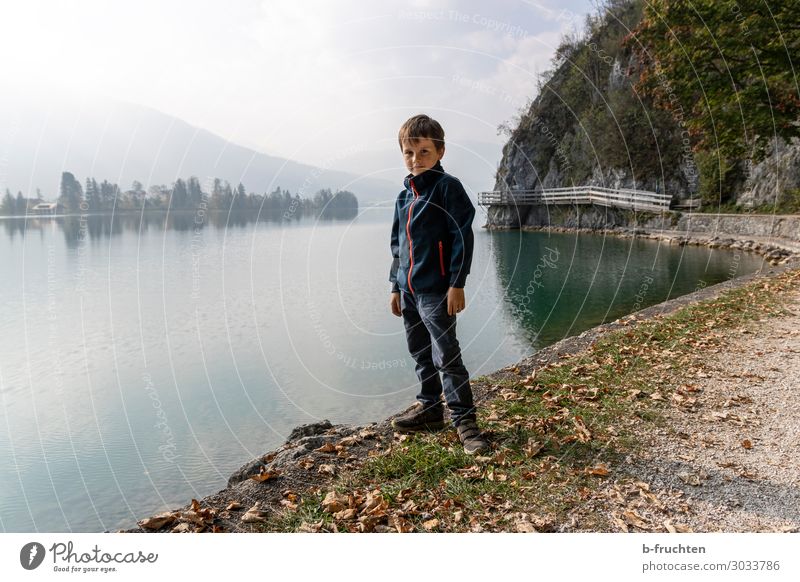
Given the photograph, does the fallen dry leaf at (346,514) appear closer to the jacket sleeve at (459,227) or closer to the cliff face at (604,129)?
the jacket sleeve at (459,227)

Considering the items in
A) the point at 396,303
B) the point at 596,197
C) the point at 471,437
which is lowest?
the point at 471,437

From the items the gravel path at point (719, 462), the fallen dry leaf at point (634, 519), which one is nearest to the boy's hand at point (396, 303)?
the gravel path at point (719, 462)

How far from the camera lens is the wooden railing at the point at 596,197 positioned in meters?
39.9

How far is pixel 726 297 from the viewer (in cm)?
1049

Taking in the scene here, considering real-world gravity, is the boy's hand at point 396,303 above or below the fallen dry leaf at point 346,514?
above

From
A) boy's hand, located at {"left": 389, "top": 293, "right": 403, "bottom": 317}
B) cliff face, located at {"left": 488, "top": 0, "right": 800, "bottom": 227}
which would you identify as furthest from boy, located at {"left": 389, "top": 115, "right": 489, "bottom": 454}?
cliff face, located at {"left": 488, "top": 0, "right": 800, "bottom": 227}

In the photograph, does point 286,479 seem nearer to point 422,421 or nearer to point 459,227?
point 422,421

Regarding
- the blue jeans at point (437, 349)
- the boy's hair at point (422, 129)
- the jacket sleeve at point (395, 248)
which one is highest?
the boy's hair at point (422, 129)

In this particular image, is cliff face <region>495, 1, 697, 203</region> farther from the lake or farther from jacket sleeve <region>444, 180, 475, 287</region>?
jacket sleeve <region>444, 180, 475, 287</region>

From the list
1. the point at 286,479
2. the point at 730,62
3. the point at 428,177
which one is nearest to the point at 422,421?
the point at 286,479

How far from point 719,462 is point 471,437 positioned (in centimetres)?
182

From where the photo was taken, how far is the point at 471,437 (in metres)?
4.06

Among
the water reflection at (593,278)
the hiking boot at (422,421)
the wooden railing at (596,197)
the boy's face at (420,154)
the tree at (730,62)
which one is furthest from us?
the wooden railing at (596,197)
